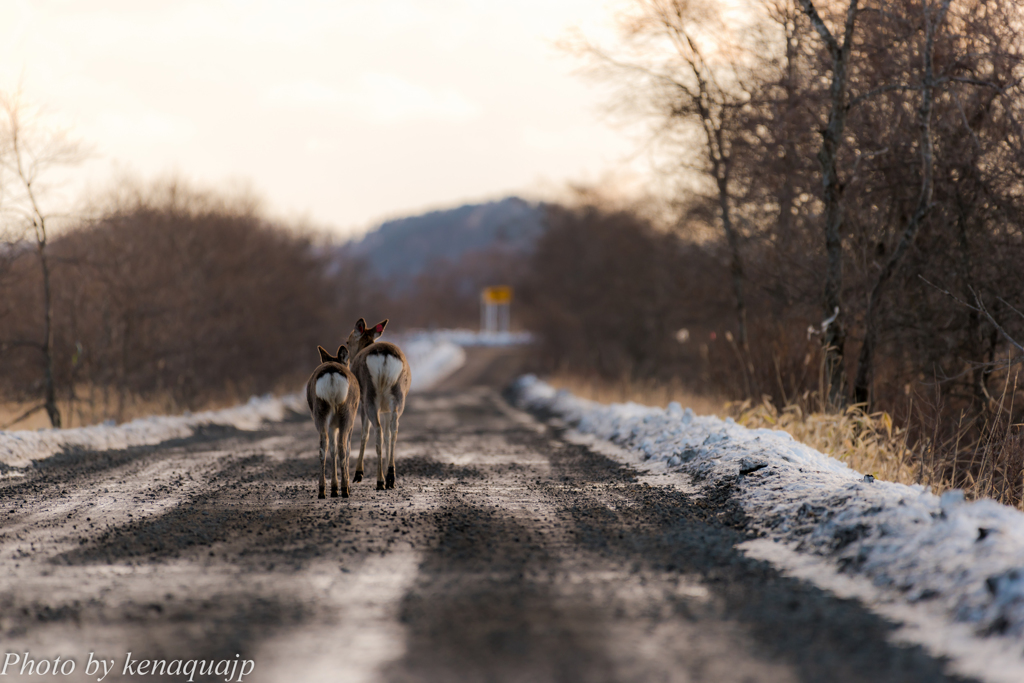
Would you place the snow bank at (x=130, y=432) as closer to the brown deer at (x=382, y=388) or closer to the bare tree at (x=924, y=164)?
the brown deer at (x=382, y=388)

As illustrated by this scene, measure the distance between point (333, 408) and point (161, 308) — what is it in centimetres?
1526

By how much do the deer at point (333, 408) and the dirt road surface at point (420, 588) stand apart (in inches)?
16.1

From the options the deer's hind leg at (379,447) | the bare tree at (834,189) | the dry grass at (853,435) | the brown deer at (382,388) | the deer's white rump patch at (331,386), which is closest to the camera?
the deer's white rump patch at (331,386)

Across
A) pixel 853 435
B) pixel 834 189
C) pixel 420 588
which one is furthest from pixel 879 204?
pixel 420 588

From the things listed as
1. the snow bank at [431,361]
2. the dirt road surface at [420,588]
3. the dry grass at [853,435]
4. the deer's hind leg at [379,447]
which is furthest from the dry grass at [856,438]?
the snow bank at [431,361]

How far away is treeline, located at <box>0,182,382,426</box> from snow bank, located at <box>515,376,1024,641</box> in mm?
12987

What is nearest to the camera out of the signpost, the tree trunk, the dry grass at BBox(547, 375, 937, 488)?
the dry grass at BBox(547, 375, 937, 488)

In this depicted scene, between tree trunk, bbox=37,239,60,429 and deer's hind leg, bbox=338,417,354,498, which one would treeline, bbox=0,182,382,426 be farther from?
deer's hind leg, bbox=338,417,354,498

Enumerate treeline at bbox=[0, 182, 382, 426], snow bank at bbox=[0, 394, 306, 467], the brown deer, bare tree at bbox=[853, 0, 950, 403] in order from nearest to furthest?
the brown deer
bare tree at bbox=[853, 0, 950, 403]
snow bank at bbox=[0, 394, 306, 467]
treeline at bbox=[0, 182, 382, 426]

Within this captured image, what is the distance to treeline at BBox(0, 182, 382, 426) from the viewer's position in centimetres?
1911

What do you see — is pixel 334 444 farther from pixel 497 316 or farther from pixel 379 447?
pixel 497 316

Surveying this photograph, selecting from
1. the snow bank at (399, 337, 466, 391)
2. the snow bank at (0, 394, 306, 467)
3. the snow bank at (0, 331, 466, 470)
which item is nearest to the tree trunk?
the snow bank at (0, 394, 306, 467)

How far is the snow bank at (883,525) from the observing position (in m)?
4.67

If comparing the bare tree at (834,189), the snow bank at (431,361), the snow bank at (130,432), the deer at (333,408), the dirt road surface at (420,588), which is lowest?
the snow bank at (431,361)
